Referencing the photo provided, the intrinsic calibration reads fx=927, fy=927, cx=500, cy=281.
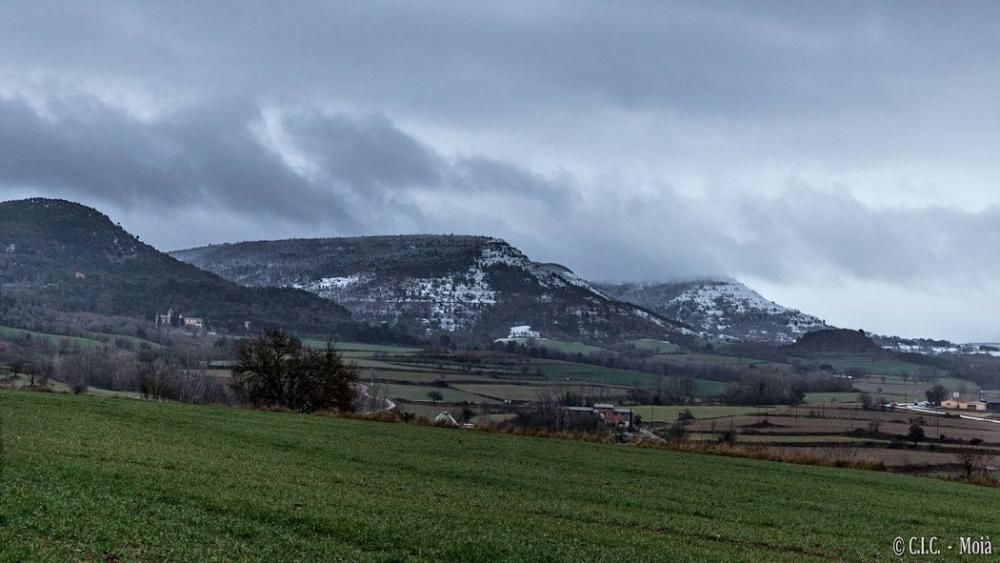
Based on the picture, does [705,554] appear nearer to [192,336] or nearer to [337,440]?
[337,440]

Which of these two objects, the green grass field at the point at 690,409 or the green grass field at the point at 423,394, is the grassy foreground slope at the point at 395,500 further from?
the green grass field at the point at 423,394

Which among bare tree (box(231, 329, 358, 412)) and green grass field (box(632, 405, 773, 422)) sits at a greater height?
bare tree (box(231, 329, 358, 412))

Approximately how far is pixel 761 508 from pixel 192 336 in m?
161

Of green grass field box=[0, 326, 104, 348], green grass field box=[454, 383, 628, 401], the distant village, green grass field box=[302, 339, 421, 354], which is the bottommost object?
green grass field box=[454, 383, 628, 401]

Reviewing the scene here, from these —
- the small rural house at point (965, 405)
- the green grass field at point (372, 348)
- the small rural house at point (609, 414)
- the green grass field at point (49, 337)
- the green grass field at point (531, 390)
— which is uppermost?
the green grass field at point (372, 348)

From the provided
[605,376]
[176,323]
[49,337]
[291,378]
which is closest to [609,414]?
[291,378]

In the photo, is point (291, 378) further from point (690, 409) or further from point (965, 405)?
point (965, 405)

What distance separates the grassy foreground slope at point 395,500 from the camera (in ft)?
58.9

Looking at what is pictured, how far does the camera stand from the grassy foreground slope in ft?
58.9

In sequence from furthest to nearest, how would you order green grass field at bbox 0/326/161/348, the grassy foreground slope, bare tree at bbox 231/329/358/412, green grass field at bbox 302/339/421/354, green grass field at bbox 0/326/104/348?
green grass field at bbox 302/339/421/354
green grass field at bbox 0/326/161/348
green grass field at bbox 0/326/104/348
bare tree at bbox 231/329/358/412
the grassy foreground slope

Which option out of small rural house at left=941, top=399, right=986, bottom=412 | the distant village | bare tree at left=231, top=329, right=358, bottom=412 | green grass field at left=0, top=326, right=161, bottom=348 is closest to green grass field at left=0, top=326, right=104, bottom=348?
green grass field at left=0, top=326, right=161, bottom=348

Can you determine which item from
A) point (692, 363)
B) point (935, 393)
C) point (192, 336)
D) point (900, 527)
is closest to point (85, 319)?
point (192, 336)

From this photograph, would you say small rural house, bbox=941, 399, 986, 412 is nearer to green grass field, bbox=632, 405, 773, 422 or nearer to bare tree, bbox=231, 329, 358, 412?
green grass field, bbox=632, 405, 773, 422

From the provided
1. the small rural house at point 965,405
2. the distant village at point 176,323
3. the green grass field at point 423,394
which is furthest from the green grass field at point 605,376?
the distant village at point 176,323
